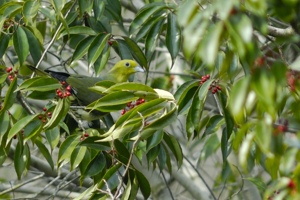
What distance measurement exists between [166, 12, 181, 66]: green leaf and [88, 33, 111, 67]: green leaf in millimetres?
369

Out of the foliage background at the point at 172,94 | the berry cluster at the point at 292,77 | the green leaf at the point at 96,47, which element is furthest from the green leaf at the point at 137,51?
the berry cluster at the point at 292,77

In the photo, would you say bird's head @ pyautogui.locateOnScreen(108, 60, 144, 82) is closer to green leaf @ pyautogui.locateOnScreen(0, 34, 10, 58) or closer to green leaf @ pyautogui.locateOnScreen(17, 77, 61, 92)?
green leaf @ pyautogui.locateOnScreen(0, 34, 10, 58)

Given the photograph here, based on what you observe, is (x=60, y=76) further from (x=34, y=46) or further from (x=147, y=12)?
(x=147, y=12)

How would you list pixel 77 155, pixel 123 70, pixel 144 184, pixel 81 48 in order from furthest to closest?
pixel 123 70 < pixel 81 48 < pixel 77 155 < pixel 144 184

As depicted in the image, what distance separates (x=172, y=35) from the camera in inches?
163

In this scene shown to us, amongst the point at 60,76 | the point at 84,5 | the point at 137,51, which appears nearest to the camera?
the point at 84,5

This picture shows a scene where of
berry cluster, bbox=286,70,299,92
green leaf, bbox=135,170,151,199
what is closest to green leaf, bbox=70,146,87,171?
green leaf, bbox=135,170,151,199

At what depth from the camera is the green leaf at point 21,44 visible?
13.4ft

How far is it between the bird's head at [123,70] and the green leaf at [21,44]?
1.53 metres

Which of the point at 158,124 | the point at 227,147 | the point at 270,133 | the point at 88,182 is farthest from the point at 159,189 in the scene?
the point at 270,133

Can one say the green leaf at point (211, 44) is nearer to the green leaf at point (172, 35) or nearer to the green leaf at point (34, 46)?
the green leaf at point (172, 35)

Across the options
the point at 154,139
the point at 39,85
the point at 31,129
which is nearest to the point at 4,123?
the point at 31,129

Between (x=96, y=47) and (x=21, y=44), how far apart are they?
442mm

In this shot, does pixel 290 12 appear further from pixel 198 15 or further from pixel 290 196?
pixel 290 196
